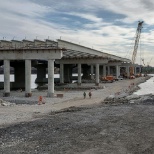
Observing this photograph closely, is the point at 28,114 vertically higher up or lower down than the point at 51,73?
lower down

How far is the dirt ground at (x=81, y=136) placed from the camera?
17.3 meters

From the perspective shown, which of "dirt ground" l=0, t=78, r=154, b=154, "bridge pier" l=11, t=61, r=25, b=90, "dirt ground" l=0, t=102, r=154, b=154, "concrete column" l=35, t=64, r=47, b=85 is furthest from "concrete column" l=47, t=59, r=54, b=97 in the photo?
"concrete column" l=35, t=64, r=47, b=85

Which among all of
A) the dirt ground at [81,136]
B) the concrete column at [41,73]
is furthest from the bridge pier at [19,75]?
the dirt ground at [81,136]

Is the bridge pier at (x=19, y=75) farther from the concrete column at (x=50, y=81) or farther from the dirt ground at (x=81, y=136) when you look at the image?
the dirt ground at (x=81, y=136)

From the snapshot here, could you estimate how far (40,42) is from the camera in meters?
55.2

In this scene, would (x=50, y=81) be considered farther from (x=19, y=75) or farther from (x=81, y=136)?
(x=19, y=75)

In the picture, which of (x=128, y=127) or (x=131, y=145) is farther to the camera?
(x=128, y=127)

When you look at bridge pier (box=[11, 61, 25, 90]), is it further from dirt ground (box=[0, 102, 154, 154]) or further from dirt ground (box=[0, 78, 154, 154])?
dirt ground (box=[0, 102, 154, 154])

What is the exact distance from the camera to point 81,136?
67.1ft

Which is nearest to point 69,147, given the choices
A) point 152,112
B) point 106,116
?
point 106,116

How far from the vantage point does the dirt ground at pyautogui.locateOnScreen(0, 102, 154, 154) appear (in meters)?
17.3

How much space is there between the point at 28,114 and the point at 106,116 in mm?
7171

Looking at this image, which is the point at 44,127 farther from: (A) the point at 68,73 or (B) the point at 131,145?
(A) the point at 68,73

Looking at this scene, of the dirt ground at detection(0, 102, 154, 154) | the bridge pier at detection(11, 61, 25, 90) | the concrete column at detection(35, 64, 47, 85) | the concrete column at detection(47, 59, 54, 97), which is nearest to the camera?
the dirt ground at detection(0, 102, 154, 154)
